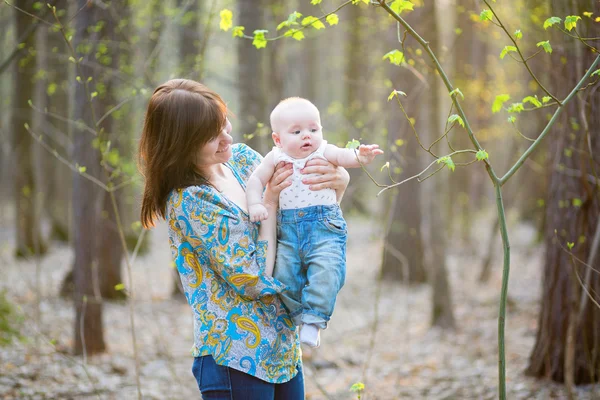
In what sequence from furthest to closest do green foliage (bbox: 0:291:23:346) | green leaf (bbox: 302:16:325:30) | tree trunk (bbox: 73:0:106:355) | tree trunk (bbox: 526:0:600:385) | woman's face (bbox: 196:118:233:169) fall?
1. tree trunk (bbox: 73:0:106:355)
2. green foliage (bbox: 0:291:23:346)
3. tree trunk (bbox: 526:0:600:385)
4. green leaf (bbox: 302:16:325:30)
5. woman's face (bbox: 196:118:233:169)

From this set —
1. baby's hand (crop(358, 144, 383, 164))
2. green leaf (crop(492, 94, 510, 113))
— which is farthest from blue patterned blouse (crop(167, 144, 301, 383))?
green leaf (crop(492, 94, 510, 113))

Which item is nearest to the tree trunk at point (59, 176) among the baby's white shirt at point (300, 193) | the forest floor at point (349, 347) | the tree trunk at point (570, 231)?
the forest floor at point (349, 347)

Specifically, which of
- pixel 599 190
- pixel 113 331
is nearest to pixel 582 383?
pixel 599 190

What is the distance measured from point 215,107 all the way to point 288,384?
3.55 feet

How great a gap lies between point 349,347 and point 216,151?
4586 mm

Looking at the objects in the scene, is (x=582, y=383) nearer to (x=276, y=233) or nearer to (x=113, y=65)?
(x=276, y=233)

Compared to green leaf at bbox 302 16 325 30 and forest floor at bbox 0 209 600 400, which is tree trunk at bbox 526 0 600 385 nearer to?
forest floor at bbox 0 209 600 400

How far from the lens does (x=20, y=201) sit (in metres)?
9.76

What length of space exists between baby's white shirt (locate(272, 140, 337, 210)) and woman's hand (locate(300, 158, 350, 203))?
16 mm

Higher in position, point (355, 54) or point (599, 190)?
point (355, 54)

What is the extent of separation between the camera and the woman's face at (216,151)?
6.93 feet

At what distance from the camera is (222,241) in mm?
2021

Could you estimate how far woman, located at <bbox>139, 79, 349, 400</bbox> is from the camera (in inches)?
80.0

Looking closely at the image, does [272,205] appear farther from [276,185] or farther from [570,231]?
[570,231]
